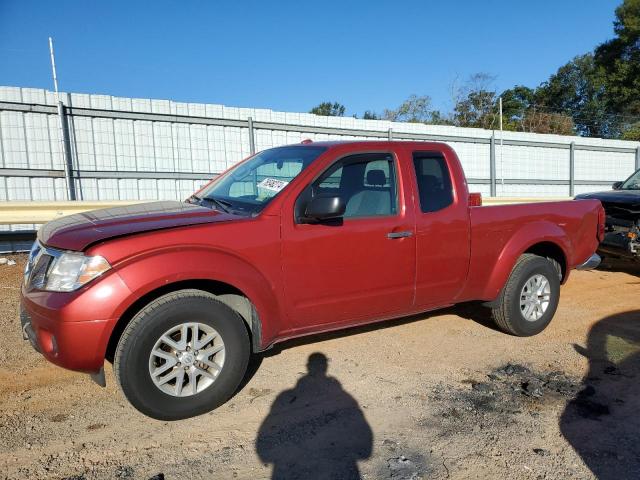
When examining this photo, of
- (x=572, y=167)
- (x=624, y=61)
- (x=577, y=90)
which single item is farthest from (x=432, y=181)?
(x=577, y=90)

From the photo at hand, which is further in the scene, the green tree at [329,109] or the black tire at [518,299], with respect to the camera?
the green tree at [329,109]

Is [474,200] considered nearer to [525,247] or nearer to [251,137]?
→ [525,247]

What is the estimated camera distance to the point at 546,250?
5.24 metres

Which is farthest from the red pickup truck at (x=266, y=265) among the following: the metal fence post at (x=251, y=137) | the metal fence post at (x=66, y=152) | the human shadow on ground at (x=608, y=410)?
the metal fence post at (x=251, y=137)

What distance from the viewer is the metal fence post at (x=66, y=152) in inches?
353

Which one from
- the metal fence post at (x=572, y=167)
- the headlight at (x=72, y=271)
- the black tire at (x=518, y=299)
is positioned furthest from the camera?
the metal fence post at (x=572, y=167)

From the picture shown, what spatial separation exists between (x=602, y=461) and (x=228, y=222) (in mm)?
2751

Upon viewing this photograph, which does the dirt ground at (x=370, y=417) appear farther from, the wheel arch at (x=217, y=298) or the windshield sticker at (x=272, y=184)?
the windshield sticker at (x=272, y=184)

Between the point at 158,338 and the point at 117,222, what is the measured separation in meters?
0.88

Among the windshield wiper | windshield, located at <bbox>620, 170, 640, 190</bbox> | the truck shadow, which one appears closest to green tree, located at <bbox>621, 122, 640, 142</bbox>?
windshield, located at <bbox>620, 170, 640, 190</bbox>

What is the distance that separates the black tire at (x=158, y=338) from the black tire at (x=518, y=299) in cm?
274

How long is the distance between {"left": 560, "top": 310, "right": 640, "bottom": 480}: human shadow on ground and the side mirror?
208cm

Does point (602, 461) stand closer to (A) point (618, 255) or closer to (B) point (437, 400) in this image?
(B) point (437, 400)

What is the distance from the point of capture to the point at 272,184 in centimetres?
385
